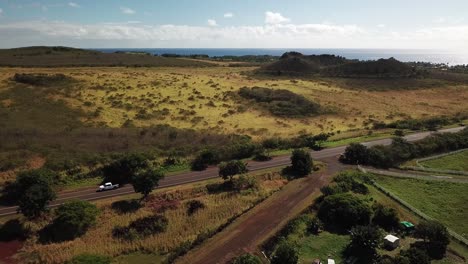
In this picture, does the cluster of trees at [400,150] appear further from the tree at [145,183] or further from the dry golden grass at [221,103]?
the tree at [145,183]

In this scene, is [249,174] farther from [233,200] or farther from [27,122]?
[27,122]

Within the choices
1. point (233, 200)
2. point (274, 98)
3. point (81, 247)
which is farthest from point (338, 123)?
point (81, 247)

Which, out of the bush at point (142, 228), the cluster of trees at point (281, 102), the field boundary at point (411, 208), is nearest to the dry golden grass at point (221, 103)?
the cluster of trees at point (281, 102)

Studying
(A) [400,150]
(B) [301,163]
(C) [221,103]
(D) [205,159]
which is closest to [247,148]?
(D) [205,159]

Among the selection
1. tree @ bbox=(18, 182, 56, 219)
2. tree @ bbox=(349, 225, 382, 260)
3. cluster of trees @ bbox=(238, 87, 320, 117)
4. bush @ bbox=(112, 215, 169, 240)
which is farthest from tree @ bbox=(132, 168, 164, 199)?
cluster of trees @ bbox=(238, 87, 320, 117)

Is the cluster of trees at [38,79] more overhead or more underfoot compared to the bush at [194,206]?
more overhead

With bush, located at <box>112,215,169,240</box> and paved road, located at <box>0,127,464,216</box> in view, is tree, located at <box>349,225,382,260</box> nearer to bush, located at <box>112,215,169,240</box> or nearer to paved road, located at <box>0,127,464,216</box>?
bush, located at <box>112,215,169,240</box>

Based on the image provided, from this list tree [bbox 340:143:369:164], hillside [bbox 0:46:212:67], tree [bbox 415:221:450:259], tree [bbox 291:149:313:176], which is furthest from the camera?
hillside [bbox 0:46:212:67]
